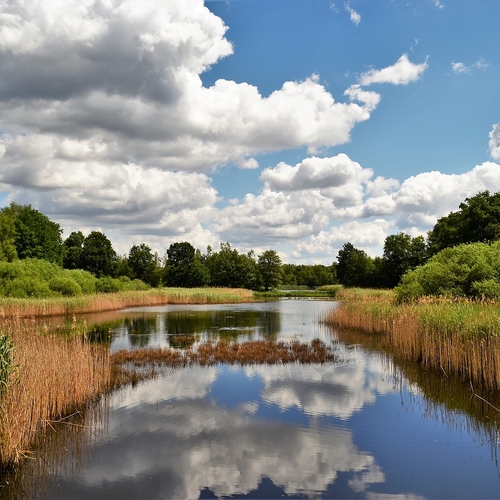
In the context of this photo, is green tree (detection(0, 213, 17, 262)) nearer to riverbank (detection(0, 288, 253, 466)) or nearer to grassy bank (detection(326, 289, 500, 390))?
riverbank (detection(0, 288, 253, 466))

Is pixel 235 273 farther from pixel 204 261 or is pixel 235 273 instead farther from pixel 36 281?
pixel 36 281

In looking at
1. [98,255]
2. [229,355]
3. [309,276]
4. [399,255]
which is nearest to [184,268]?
[98,255]

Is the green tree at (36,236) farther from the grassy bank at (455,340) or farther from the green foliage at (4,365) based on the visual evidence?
the green foliage at (4,365)

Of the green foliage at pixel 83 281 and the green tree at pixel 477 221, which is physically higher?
the green tree at pixel 477 221

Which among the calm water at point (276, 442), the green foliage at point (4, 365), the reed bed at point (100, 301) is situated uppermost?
the green foliage at point (4, 365)

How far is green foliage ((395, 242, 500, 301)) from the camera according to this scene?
19.6 metres

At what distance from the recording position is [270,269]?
81.4m

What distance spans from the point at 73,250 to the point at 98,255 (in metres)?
5.68

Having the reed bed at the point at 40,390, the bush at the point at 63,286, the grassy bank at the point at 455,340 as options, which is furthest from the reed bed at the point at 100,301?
the grassy bank at the point at 455,340

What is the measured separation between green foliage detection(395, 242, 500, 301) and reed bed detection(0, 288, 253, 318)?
61.8 feet

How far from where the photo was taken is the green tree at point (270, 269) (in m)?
81.3

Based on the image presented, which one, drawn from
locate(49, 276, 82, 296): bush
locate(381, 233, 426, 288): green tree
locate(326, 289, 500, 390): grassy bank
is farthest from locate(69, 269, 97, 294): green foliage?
locate(381, 233, 426, 288): green tree

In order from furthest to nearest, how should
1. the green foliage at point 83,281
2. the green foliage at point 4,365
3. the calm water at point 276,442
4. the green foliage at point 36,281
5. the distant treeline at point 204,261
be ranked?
the green foliage at point 83,281 → the green foliage at point 36,281 → the distant treeline at point 204,261 → the green foliage at point 4,365 → the calm water at point 276,442

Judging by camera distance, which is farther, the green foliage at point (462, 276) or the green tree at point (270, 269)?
the green tree at point (270, 269)
